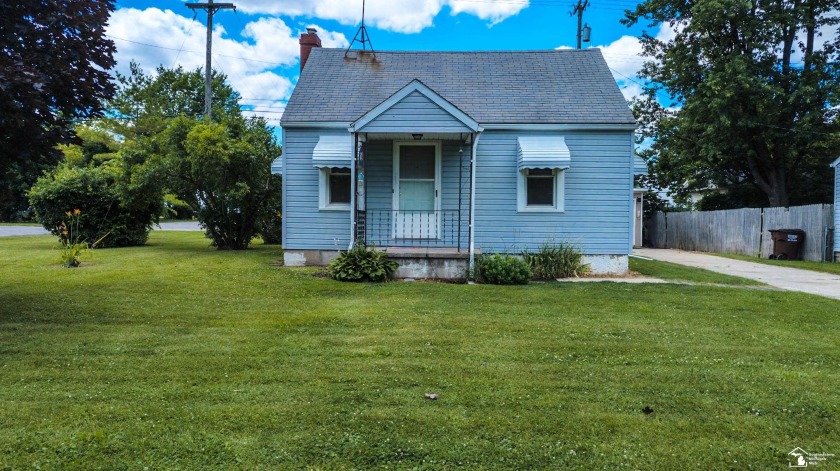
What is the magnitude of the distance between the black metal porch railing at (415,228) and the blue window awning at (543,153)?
5.52ft

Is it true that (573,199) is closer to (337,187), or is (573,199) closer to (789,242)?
(337,187)

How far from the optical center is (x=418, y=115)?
898 centimetres

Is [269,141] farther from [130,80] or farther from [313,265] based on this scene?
[130,80]

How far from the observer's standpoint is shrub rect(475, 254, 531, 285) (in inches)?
345

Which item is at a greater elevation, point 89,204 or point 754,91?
point 754,91

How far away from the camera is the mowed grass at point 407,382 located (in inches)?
108

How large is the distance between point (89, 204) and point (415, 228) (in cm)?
1005

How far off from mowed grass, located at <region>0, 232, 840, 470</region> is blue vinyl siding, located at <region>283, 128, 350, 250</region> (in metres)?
3.68

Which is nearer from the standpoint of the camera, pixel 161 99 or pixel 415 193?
pixel 415 193

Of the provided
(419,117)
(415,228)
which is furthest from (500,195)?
(419,117)

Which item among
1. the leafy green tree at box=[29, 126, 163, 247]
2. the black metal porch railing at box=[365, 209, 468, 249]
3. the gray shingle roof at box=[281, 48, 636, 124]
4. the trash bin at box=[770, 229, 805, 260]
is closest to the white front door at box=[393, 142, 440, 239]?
the black metal porch railing at box=[365, 209, 468, 249]

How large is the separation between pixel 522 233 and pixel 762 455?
7948 mm

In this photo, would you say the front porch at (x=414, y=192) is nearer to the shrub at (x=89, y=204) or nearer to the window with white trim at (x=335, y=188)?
the window with white trim at (x=335, y=188)

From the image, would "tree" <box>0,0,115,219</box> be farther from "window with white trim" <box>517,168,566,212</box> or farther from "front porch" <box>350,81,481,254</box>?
"window with white trim" <box>517,168,566,212</box>
